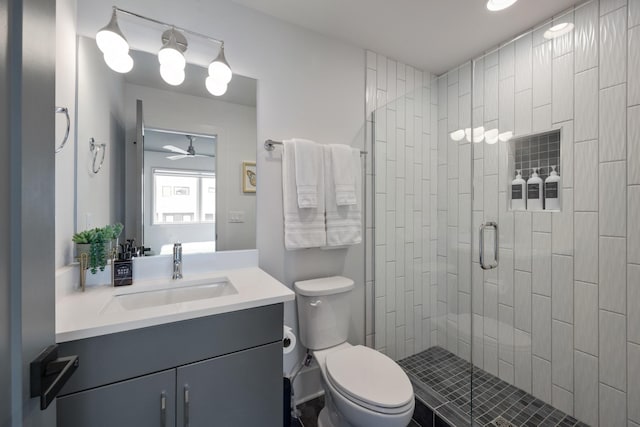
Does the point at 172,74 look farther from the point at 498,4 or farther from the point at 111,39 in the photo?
the point at 498,4

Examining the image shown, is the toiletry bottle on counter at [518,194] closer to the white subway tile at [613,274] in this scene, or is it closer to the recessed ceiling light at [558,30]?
the white subway tile at [613,274]

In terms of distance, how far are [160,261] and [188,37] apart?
1195mm

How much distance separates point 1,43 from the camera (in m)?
0.38

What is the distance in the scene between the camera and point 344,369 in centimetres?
134

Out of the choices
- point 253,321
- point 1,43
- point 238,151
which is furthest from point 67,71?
point 253,321

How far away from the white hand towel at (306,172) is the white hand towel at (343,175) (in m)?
0.15

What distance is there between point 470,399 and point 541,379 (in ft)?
1.42

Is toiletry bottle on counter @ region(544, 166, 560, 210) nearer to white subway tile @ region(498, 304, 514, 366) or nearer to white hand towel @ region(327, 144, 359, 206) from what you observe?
white subway tile @ region(498, 304, 514, 366)

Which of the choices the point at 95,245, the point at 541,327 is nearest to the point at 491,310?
the point at 541,327

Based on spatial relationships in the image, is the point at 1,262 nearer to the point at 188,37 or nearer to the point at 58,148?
the point at 58,148

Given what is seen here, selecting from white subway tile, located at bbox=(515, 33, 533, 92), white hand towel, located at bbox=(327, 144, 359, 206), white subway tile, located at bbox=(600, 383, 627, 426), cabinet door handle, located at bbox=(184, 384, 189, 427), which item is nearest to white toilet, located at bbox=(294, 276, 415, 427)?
white hand towel, located at bbox=(327, 144, 359, 206)

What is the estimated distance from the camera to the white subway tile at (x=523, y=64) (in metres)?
1.69

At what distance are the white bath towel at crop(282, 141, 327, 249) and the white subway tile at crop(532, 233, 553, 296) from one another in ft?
4.28

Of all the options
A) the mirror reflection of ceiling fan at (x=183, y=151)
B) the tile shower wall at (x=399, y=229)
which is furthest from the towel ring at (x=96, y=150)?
the tile shower wall at (x=399, y=229)
